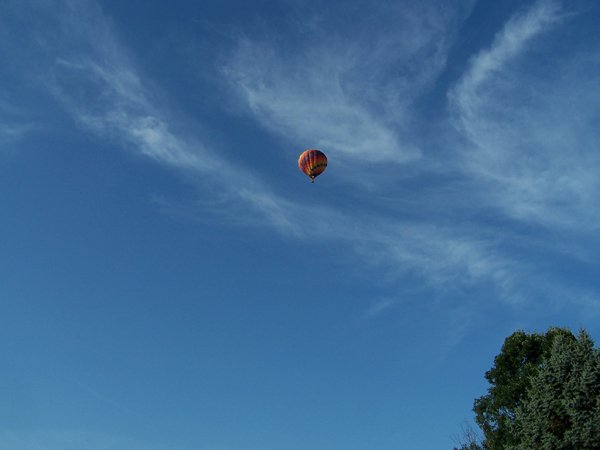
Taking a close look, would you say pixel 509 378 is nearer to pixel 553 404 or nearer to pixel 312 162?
pixel 553 404

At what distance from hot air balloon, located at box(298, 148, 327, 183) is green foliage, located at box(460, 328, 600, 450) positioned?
3072 centimetres

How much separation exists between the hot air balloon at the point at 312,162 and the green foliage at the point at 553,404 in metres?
30.7

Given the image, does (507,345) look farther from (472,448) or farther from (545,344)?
(472,448)

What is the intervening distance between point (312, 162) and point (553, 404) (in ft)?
119

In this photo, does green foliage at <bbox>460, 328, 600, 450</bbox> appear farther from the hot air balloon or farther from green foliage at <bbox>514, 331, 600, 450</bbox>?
the hot air balloon

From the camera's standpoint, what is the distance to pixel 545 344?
39875 millimetres

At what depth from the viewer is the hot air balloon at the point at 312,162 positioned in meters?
62.1

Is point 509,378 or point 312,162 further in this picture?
point 312,162

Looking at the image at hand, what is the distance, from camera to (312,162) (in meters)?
62.1

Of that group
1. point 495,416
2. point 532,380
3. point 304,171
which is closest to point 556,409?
point 532,380

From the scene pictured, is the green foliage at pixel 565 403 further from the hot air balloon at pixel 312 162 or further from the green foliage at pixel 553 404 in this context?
the hot air balloon at pixel 312 162

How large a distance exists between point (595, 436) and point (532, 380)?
15.8 feet

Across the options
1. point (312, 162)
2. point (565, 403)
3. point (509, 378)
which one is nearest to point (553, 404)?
point (565, 403)

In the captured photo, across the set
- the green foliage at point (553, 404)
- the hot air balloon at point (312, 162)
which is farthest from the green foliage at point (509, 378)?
the hot air balloon at point (312, 162)
